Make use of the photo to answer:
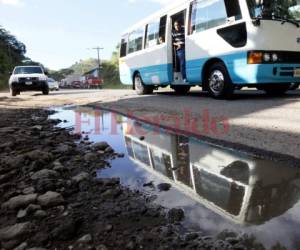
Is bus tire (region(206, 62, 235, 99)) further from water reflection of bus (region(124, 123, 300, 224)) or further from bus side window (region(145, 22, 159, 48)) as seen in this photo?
water reflection of bus (region(124, 123, 300, 224))

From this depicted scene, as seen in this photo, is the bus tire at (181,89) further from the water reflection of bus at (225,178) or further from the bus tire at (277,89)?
the water reflection of bus at (225,178)

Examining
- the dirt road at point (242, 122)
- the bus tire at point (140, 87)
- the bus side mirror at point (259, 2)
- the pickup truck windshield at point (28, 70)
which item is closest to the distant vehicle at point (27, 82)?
the pickup truck windshield at point (28, 70)

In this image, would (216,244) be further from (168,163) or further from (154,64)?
(154,64)

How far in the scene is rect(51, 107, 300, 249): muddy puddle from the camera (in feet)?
8.20

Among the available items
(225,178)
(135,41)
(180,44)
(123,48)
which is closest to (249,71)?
(180,44)

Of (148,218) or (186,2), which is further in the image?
(186,2)

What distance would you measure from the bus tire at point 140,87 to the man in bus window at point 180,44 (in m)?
2.69

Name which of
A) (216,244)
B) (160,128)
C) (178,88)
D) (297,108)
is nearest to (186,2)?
(178,88)

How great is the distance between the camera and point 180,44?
1138cm

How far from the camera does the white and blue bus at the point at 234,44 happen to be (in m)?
8.34

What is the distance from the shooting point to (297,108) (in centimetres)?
706

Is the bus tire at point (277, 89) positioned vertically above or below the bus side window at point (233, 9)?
below

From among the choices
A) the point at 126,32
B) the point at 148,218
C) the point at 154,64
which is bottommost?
the point at 148,218

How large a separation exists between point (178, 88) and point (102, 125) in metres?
6.72
